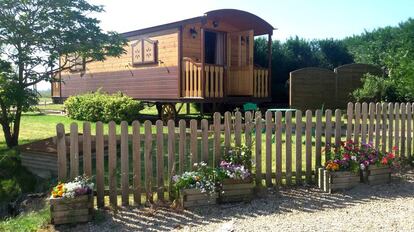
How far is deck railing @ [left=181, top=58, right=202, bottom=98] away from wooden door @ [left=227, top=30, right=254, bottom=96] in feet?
5.29

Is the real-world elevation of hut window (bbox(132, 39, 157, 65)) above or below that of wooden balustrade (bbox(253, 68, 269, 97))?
above

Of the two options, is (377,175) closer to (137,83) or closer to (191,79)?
Answer: (191,79)

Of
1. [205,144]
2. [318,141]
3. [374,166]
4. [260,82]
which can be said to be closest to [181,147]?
[205,144]

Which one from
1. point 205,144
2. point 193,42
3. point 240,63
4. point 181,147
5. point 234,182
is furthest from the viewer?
point 240,63

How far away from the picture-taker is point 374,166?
20.6ft

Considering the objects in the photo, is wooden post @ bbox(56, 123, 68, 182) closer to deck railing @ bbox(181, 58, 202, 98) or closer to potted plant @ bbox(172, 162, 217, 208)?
potted plant @ bbox(172, 162, 217, 208)

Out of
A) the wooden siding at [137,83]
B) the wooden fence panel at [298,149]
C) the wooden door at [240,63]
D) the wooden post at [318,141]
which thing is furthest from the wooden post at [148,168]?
the wooden door at [240,63]

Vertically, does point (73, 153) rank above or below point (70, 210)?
above

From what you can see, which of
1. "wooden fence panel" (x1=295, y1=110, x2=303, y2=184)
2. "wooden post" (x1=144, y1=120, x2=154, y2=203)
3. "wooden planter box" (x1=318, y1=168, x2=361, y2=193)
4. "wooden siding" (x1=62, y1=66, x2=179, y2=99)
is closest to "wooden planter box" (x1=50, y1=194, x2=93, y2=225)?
"wooden post" (x1=144, y1=120, x2=154, y2=203)

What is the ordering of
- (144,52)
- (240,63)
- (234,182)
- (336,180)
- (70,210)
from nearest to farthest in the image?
1. (70,210)
2. (234,182)
3. (336,180)
4. (144,52)
5. (240,63)

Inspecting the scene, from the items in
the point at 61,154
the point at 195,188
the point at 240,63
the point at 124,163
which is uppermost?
the point at 240,63

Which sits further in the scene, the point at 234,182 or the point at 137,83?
the point at 137,83

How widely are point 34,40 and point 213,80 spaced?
19.7 feet

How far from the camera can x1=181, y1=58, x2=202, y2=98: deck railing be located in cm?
1276
